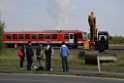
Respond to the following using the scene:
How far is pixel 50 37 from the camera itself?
66938 millimetres

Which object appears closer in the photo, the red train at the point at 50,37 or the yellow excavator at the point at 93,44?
the yellow excavator at the point at 93,44

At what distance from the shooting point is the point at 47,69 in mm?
25297

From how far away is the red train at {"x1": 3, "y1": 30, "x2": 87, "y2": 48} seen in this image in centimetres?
6581

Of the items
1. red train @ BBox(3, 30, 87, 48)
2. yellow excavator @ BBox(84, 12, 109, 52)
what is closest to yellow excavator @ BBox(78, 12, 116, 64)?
yellow excavator @ BBox(84, 12, 109, 52)

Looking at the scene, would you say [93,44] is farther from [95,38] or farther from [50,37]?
[50,37]

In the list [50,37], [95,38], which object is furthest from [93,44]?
[50,37]

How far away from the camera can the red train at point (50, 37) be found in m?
65.8

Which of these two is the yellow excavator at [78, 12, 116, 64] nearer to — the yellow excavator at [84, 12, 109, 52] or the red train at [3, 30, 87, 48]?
the yellow excavator at [84, 12, 109, 52]

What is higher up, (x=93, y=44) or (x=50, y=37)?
(x=50, y=37)

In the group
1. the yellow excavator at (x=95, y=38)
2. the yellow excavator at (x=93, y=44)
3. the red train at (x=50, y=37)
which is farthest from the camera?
the red train at (x=50, y=37)

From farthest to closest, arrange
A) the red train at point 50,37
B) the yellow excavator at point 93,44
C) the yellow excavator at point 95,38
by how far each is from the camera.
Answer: the red train at point 50,37, the yellow excavator at point 95,38, the yellow excavator at point 93,44

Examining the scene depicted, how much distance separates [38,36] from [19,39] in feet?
11.2

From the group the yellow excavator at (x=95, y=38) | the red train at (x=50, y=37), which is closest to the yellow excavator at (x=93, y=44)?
the yellow excavator at (x=95, y=38)

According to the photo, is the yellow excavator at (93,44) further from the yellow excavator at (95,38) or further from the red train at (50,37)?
the red train at (50,37)
